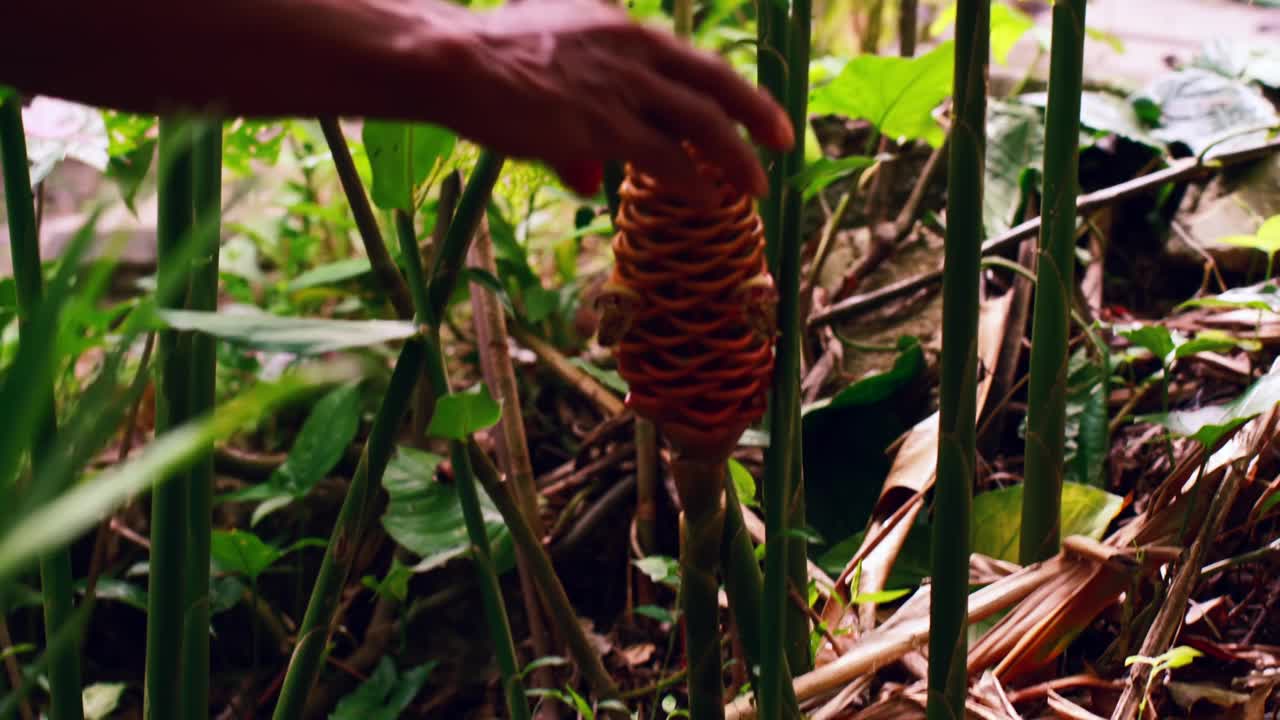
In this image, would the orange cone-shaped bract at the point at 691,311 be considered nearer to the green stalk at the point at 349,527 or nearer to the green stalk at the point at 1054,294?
the green stalk at the point at 349,527

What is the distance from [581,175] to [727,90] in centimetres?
5

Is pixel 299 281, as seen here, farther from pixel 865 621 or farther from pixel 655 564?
pixel 865 621

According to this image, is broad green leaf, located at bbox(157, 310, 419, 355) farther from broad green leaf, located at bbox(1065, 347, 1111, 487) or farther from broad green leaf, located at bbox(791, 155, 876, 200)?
broad green leaf, located at bbox(1065, 347, 1111, 487)

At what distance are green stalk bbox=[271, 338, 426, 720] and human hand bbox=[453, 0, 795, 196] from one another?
23cm

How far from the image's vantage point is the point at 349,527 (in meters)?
0.54

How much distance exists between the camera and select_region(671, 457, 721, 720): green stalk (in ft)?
1.61

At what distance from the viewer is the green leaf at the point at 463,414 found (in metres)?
0.51

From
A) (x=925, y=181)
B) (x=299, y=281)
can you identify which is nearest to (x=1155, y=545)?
(x=925, y=181)

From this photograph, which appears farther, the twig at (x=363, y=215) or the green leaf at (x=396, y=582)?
the green leaf at (x=396, y=582)

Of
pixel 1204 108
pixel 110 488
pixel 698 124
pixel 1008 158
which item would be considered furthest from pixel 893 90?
pixel 110 488

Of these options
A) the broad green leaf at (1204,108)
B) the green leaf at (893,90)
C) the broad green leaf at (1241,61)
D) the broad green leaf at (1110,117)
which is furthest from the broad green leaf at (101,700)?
the broad green leaf at (1241,61)

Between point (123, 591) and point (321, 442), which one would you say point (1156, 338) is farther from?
point (123, 591)

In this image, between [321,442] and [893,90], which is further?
[321,442]

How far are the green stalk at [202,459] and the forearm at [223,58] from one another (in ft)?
0.85
